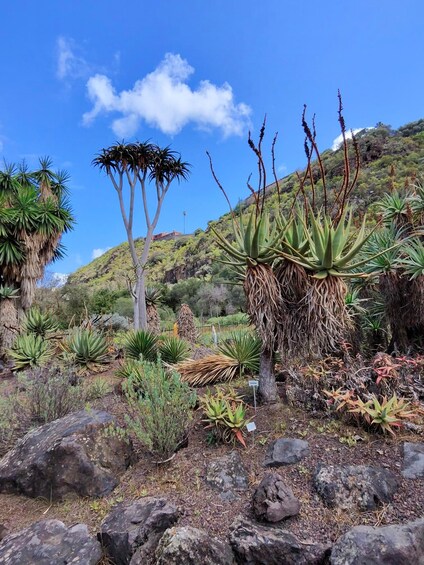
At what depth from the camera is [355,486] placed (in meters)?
3.19

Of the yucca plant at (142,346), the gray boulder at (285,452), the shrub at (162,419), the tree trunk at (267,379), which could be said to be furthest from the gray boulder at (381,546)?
the yucca plant at (142,346)

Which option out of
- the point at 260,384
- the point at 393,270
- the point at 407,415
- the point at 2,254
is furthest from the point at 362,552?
the point at 2,254

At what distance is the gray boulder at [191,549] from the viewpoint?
2.70 meters

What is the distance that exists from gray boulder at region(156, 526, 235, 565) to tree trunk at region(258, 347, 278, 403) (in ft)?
6.83

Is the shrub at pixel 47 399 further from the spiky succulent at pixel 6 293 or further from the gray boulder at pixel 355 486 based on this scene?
the spiky succulent at pixel 6 293

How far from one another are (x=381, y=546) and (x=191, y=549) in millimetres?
1346

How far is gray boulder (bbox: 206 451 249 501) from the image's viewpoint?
3412 millimetres

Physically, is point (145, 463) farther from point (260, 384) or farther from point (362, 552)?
point (362, 552)

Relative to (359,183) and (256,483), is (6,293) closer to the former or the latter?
(256,483)

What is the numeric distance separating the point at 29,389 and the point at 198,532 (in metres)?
3.36

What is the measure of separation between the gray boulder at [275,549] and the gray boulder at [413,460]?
3.59 feet

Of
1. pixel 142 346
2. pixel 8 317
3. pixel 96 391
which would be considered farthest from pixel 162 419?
pixel 8 317

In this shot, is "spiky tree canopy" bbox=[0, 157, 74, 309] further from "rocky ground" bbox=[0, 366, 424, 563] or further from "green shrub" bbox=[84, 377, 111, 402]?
"rocky ground" bbox=[0, 366, 424, 563]

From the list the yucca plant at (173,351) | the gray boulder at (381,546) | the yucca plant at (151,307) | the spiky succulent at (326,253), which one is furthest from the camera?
the yucca plant at (151,307)
